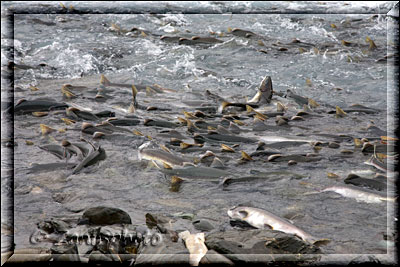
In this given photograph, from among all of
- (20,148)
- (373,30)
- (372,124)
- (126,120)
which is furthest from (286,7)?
(20,148)

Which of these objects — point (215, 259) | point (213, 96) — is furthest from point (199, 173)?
point (213, 96)

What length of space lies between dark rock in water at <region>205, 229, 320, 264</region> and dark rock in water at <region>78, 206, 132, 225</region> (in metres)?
0.86

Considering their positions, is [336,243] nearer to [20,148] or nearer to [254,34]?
[20,148]

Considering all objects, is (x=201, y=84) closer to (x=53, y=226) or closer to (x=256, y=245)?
(x=53, y=226)

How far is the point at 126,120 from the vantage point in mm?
7398

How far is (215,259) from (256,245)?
45 centimetres

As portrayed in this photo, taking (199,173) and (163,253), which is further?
(199,173)

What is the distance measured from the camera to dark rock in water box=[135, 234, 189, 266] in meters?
3.92

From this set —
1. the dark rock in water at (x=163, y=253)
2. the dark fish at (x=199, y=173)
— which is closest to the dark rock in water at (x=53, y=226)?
the dark rock in water at (x=163, y=253)

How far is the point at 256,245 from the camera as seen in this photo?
4.13 meters

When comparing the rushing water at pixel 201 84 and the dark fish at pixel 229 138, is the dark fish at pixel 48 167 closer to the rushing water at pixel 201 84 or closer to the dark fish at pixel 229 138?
the rushing water at pixel 201 84

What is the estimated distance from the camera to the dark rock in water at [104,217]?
Answer: 4.43m

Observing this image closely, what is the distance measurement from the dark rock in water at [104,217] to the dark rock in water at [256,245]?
86 centimetres

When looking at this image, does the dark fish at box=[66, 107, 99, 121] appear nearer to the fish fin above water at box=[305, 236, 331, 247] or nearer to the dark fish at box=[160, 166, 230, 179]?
the dark fish at box=[160, 166, 230, 179]
